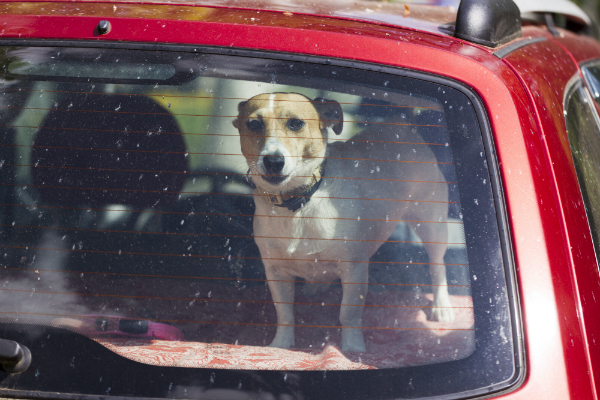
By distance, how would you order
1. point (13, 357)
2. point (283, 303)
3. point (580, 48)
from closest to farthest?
1. point (13, 357)
2. point (283, 303)
3. point (580, 48)

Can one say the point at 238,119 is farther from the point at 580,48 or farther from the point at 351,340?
the point at 580,48

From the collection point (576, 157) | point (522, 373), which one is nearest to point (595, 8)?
point (576, 157)

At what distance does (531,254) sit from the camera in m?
0.88

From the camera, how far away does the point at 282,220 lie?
1104 millimetres

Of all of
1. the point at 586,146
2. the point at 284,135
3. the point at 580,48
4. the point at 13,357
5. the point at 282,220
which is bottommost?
the point at 13,357

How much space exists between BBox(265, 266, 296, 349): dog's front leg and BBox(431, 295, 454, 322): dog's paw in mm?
296

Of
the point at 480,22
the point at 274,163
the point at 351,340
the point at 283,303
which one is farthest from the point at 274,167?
the point at 480,22

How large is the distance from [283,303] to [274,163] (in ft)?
1.32

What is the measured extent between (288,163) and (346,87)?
1.09ft

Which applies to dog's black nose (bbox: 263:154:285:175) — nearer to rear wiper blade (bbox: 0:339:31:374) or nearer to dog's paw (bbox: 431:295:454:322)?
dog's paw (bbox: 431:295:454:322)

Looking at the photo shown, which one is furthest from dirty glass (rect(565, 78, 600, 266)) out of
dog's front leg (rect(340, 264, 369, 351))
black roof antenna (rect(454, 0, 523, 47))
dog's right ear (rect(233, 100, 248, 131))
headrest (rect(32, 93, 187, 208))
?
headrest (rect(32, 93, 187, 208))

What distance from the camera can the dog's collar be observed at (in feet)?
3.60

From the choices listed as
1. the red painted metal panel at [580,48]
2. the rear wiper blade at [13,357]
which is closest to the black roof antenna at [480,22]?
the red painted metal panel at [580,48]

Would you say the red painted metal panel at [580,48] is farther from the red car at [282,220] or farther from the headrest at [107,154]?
the headrest at [107,154]
